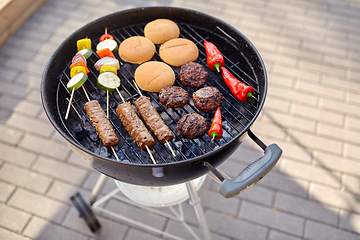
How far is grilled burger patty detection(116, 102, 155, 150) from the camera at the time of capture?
1995 mm

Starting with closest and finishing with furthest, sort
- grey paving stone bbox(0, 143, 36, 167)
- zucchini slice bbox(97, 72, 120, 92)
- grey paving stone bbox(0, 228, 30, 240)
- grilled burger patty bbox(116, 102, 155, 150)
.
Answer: grilled burger patty bbox(116, 102, 155, 150)
zucchini slice bbox(97, 72, 120, 92)
grey paving stone bbox(0, 228, 30, 240)
grey paving stone bbox(0, 143, 36, 167)

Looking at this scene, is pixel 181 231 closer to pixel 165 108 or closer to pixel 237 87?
pixel 165 108

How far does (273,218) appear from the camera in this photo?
3094 mm

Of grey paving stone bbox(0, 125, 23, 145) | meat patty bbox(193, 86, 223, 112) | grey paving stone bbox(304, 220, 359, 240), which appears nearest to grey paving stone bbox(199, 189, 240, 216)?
grey paving stone bbox(304, 220, 359, 240)

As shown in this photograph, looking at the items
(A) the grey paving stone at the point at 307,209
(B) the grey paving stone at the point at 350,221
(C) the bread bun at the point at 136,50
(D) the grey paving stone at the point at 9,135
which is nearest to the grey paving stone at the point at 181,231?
(A) the grey paving stone at the point at 307,209

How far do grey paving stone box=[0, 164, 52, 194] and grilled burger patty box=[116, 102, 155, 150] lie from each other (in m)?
1.72

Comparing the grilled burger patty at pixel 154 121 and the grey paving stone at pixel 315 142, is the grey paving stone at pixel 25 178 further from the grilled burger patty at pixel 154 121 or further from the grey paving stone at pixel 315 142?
the grey paving stone at pixel 315 142

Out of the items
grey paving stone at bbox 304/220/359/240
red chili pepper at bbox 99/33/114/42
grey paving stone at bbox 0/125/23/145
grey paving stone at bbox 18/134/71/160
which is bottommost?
grey paving stone at bbox 304/220/359/240

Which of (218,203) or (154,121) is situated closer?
(154,121)

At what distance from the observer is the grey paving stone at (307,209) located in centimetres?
309

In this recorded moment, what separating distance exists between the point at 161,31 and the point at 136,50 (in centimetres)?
31

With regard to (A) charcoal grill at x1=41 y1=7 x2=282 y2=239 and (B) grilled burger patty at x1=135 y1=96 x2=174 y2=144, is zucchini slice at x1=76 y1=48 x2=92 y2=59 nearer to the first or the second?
(A) charcoal grill at x1=41 y1=7 x2=282 y2=239

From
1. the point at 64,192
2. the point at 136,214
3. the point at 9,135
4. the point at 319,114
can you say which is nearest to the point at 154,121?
the point at 136,214

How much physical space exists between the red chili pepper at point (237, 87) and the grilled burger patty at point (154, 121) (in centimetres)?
62
